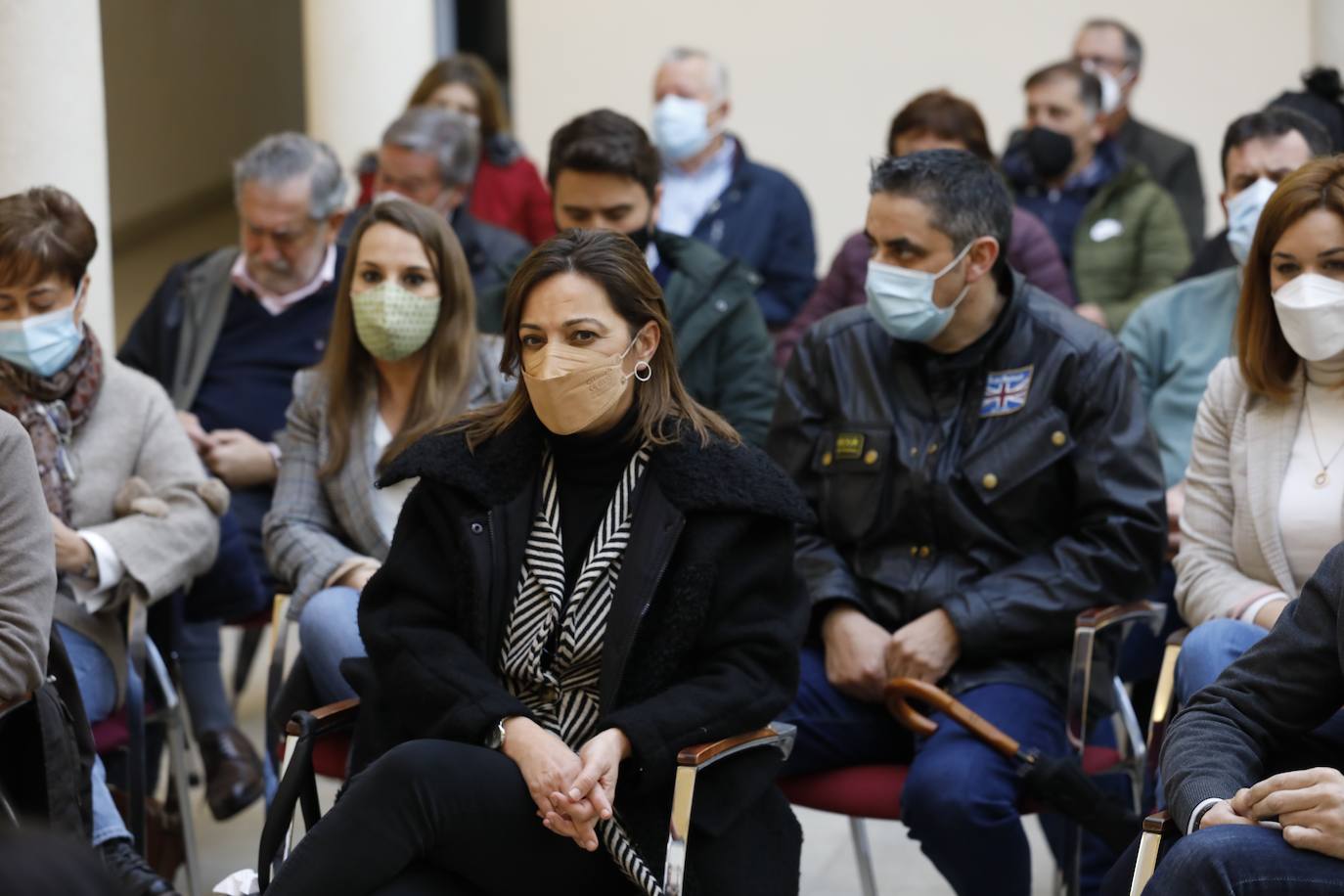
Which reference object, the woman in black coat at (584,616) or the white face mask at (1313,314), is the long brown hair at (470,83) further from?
the white face mask at (1313,314)

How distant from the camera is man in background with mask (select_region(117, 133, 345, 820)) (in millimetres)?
5129

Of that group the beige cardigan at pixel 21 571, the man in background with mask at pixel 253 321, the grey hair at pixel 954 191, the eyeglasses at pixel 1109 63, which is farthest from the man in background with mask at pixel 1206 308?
the beige cardigan at pixel 21 571

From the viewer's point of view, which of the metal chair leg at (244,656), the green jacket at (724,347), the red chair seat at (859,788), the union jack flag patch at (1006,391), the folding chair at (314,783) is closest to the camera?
the folding chair at (314,783)

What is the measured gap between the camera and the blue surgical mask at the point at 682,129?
6.37 m

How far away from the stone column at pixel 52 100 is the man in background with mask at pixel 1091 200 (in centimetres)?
278

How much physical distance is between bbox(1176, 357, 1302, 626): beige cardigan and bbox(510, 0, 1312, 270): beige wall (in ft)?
15.2

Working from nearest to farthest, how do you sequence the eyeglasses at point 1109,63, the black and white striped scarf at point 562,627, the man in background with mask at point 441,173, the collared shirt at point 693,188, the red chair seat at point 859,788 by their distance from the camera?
the black and white striped scarf at point 562,627 < the red chair seat at point 859,788 < the man in background with mask at point 441,173 < the collared shirt at point 693,188 < the eyeglasses at point 1109,63

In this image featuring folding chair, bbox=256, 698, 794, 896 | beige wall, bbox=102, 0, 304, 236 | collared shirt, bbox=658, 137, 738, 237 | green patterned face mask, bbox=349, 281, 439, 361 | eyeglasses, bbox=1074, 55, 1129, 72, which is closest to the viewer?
folding chair, bbox=256, 698, 794, 896

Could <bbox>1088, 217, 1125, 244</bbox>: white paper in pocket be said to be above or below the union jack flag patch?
above

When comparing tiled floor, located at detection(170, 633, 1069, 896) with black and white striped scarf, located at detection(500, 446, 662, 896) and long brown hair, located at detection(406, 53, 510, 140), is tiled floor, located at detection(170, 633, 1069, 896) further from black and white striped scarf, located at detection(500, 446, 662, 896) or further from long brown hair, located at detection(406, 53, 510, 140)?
long brown hair, located at detection(406, 53, 510, 140)

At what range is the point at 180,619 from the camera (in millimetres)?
4426

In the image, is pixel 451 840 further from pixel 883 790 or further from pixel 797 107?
pixel 797 107

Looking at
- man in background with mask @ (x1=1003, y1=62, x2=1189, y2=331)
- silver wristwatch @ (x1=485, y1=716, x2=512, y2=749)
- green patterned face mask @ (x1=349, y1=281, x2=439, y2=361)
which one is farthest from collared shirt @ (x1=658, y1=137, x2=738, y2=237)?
silver wristwatch @ (x1=485, y1=716, x2=512, y2=749)

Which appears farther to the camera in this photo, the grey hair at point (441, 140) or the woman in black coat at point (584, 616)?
the grey hair at point (441, 140)
